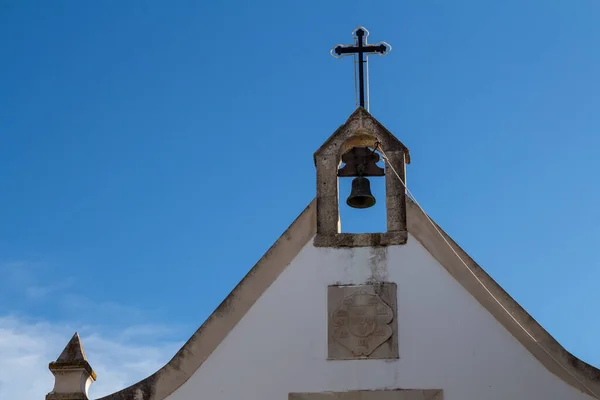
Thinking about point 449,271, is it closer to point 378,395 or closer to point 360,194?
point 378,395

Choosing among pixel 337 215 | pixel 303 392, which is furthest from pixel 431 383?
pixel 337 215

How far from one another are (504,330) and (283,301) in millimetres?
2525

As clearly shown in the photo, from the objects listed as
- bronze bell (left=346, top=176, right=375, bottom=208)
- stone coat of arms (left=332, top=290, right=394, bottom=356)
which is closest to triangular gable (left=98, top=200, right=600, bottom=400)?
stone coat of arms (left=332, top=290, right=394, bottom=356)

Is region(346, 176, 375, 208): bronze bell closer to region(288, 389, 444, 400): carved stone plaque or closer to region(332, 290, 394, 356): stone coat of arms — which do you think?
region(332, 290, 394, 356): stone coat of arms

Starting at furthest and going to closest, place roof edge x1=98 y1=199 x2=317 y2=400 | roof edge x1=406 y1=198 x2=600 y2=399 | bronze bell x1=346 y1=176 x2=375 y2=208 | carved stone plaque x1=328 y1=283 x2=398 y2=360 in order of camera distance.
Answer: bronze bell x1=346 y1=176 x2=375 y2=208 < roof edge x1=98 y1=199 x2=317 y2=400 < carved stone plaque x1=328 y1=283 x2=398 y2=360 < roof edge x1=406 y1=198 x2=600 y2=399

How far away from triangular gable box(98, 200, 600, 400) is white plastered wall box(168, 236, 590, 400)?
0.28 ft

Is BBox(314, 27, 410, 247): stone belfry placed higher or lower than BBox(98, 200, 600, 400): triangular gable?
higher

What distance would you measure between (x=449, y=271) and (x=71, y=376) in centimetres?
447

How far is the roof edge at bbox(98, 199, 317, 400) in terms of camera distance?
504 inches

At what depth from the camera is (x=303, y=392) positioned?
12445mm

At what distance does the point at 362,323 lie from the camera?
500 inches

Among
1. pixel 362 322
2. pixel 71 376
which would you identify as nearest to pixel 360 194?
pixel 362 322

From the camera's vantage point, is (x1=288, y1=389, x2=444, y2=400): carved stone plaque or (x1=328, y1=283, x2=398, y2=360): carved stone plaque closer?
(x1=288, y1=389, x2=444, y2=400): carved stone plaque

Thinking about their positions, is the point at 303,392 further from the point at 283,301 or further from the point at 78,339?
the point at 78,339
